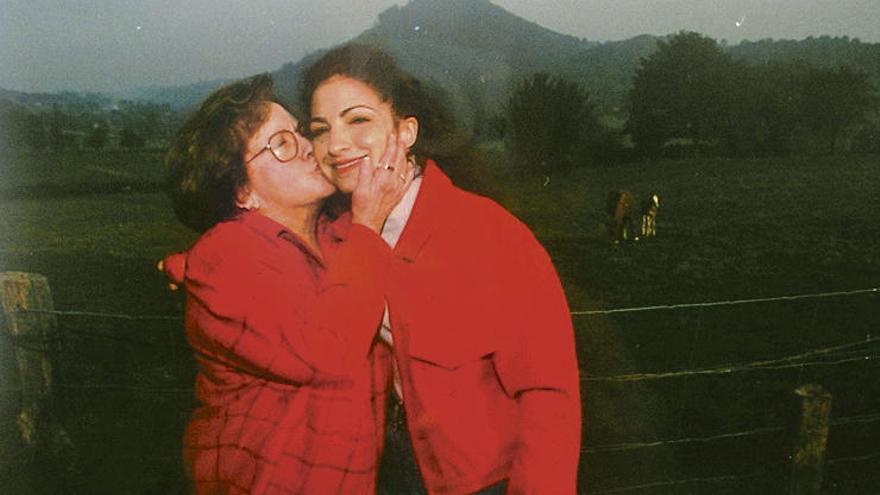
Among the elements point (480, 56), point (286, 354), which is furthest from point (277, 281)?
point (480, 56)

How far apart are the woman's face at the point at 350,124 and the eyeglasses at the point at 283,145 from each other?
6 cm

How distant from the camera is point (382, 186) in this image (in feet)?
7.06

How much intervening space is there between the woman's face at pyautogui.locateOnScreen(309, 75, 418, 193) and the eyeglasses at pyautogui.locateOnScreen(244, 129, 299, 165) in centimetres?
6

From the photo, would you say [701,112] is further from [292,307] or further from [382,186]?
[292,307]

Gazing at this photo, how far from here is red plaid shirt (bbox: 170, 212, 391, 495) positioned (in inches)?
85.0

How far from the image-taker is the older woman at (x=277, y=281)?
215 cm

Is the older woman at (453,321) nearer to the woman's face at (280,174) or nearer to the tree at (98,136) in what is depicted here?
the woman's face at (280,174)

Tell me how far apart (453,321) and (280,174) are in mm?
640

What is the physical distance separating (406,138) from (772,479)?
7.90 ft

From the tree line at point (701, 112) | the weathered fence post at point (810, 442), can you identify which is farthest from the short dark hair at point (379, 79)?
the weathered fence post at point (810, 442)

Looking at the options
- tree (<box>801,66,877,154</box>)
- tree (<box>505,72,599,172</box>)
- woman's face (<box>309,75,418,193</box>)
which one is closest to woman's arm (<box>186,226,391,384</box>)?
woman's face (<box>309,75,418,193</box>)

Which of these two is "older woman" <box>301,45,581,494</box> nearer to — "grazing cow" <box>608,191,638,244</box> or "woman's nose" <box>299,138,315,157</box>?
"woman's nose" <box>299,138,315,157</box>

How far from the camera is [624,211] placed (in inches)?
96.2

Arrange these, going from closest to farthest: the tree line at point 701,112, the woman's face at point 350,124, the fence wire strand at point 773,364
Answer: the woman's face at point 350,124 < the tree line at point 701,112 < the fence wire strand at point 773,364
